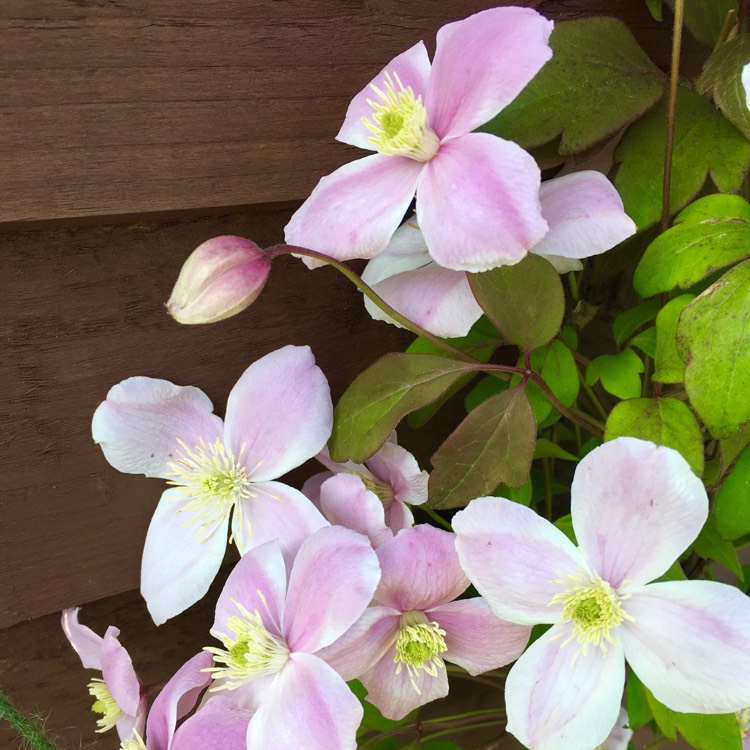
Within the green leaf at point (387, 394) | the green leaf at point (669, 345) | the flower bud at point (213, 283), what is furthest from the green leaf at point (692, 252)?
the flower bud at point (213, 283)

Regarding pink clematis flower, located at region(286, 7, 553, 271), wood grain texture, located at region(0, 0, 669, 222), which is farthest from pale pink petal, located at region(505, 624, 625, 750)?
wood grain texture, located at region(0, 0, 669, 222)

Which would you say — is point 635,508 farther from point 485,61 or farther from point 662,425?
point 485,61

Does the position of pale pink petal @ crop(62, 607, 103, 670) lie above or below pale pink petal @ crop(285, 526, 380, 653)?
below

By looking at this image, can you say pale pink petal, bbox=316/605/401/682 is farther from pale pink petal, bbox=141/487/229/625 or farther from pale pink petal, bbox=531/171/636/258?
pale pink petal, bbox=531/171/636/258

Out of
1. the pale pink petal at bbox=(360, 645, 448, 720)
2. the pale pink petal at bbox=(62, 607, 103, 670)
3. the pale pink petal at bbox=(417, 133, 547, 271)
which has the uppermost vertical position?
the pale pink petal at bbox=(417, 133, 547, 271)

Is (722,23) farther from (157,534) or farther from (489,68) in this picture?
(157,534)

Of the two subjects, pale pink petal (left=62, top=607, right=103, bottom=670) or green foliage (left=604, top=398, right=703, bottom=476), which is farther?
pale pink petal (left=62, top=607, right=103, bottom=670)

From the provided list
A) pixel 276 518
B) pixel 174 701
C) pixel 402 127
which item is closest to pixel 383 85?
pixel 402 127

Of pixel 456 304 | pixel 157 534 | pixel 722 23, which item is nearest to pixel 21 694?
pixel 157 534
